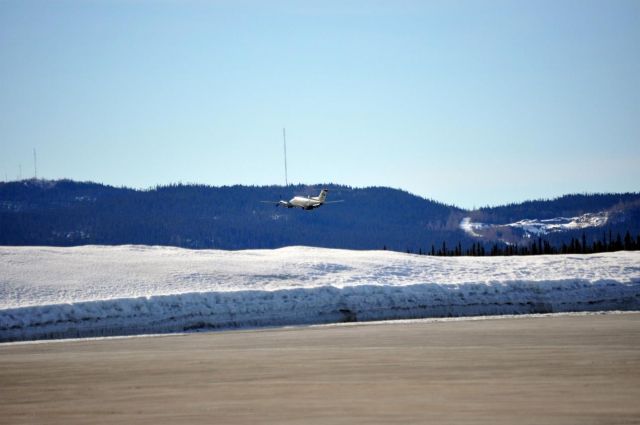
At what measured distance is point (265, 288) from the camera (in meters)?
34.1

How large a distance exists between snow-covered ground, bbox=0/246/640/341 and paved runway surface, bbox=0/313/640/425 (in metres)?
4.10

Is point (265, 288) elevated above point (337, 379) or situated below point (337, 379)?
above

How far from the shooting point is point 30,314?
28844 mm

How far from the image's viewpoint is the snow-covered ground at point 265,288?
29891mm

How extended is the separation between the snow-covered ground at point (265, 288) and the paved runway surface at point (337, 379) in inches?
161

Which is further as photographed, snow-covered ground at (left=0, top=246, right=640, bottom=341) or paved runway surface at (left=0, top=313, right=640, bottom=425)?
snow-covered ground at (left=0, top=246, right=640, bottom=341)

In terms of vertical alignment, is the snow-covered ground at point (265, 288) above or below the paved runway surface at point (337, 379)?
above

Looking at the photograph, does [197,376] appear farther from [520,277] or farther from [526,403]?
[520,277]

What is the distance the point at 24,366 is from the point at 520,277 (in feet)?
78.7

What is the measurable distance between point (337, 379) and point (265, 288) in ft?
58.3

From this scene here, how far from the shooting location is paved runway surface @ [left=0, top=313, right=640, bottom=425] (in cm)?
1307

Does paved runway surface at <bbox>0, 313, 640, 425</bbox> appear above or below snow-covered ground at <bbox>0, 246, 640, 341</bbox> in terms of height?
below

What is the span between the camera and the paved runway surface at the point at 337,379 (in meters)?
13.1

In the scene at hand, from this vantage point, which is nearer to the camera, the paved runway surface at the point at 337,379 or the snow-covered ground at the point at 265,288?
the paved runway surface at the point at 337,379
